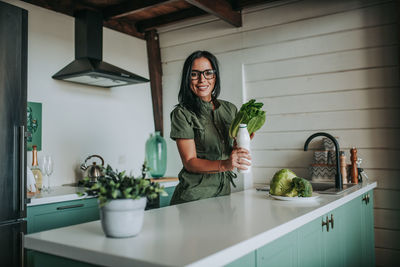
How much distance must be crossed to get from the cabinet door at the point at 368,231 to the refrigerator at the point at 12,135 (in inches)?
87.7

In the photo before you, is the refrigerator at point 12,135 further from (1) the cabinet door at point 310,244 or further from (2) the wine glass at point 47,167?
(1) the cabinet door at point 310,244

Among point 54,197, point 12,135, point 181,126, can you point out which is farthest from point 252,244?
point 54,197

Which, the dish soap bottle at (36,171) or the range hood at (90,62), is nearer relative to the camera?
the dish soap bottle at (36,171)

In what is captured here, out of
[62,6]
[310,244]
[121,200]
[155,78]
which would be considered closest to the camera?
[121,200]

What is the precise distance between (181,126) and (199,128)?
0.12 meters

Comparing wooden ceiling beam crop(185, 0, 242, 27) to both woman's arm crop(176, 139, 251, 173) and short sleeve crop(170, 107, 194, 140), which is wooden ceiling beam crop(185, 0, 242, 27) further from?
woman's arm crop(176, 139, 251, 173)

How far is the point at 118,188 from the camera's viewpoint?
1043 millimetres

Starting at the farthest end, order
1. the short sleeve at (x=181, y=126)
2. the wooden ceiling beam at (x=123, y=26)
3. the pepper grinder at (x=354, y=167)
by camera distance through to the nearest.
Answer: the wooden ceiling beam at (x=123, y=26)
the pepper grinder at (x=354, y=167)
the short sleeve at (x=181, y=126)

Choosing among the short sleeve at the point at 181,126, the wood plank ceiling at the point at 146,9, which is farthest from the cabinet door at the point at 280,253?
the wood plank ceiling at the point at 146,9

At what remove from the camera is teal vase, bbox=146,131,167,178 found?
385cm

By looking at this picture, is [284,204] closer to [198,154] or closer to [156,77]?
[198,154]

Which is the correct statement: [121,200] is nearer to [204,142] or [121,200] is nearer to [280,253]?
[280,253]

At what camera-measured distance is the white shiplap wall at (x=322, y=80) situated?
112 inches

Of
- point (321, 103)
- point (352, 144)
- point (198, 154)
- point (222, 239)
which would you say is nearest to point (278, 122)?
point (321, 103)
